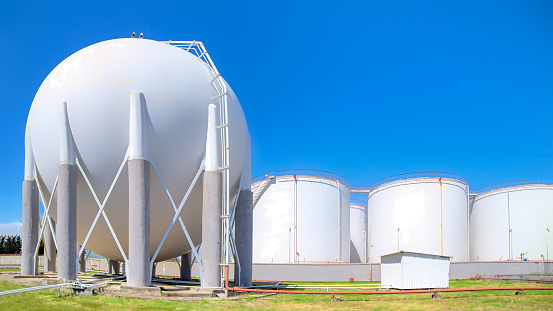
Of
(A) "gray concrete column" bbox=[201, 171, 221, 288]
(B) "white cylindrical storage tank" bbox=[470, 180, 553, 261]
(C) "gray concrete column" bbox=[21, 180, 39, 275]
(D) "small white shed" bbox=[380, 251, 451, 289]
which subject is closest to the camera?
(A) "gray concrete column" bbox=[201, 171, 221, 288]

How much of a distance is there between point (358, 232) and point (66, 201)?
39.5m

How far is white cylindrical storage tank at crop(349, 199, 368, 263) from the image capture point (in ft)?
170

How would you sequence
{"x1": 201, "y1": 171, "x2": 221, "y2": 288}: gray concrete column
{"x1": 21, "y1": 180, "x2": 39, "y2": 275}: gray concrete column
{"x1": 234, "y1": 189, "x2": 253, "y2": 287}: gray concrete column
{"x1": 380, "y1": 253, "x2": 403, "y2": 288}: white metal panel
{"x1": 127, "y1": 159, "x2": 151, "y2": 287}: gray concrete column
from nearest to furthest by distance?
{"x1": 127, "y1": 159, "x2": 151, "y2": 287}: gray concrete column, {"x1": 201, "y1": 171, "x2": 221, "y2": 288}: gray concrete column, {"x1": 234, "y1": 189, "x2": 253, "y2": 287}: gray concrete column, {"x1": 21, "y1": 180, "x2": 39, "y2": 275}: gray concrete column, {"x1": 380, "y1": 253, "x2": 403, "y2": 288}: white metal panel

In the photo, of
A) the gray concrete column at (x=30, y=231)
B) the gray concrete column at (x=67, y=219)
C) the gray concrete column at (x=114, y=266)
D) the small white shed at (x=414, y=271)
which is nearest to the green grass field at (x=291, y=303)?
the gray concrete column at (x=67, y=219)

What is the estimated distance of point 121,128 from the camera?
62.8 feet

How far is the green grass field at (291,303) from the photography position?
15.6 m

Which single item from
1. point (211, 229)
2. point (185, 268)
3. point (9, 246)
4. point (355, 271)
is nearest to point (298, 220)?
point (355, 271)

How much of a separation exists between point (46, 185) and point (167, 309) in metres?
9.37

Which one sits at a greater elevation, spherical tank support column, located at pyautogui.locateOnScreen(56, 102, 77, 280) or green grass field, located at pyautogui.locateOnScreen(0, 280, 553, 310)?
spherical tank support column, located at pyautogui.locateOnScreen(56, 102, 77, 280)

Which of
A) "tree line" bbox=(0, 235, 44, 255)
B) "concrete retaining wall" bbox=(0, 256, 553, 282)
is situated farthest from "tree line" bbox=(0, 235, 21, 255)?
"concrete retaining wall" bbox=(0, 256, 553, 282)

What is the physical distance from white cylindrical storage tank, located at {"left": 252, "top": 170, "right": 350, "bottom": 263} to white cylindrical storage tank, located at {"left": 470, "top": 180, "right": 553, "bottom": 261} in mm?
12920

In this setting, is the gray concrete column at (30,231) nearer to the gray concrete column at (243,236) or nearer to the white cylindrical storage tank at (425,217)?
the gray concrete column at (243,236)

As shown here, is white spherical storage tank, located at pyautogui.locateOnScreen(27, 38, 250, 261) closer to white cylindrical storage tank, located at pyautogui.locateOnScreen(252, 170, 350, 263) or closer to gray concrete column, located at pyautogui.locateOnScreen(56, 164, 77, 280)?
gray concrete column, located at pyautogui.locateOnScreen(56, 164, 77, 280)

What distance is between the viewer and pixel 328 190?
41.5 metres
